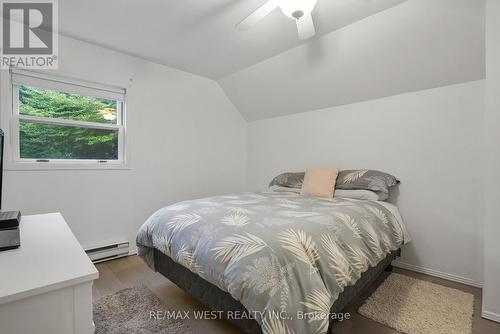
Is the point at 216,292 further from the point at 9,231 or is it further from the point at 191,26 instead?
the point at 191,26

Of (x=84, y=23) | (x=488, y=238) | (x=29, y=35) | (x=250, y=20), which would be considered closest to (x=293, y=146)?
(x=250, y=20)

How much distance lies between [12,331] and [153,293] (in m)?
1.35

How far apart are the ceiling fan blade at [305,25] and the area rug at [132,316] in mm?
2225

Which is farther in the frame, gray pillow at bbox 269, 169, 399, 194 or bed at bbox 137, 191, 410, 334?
gray pillow at bbox 269, 169, 399, 194

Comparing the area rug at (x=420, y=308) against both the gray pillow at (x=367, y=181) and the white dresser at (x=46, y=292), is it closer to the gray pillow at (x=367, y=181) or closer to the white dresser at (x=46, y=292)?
the gray pillow at (x=367, y=181)

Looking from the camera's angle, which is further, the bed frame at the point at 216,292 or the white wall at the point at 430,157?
the white wall at the point at 430,157

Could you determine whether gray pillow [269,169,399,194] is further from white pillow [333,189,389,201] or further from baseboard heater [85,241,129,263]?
baseboard heater [85,241,129,263]

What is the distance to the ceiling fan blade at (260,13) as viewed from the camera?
4.99 feet

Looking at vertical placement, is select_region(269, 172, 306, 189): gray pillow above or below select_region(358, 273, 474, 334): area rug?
above

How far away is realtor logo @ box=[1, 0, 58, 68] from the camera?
193 cm

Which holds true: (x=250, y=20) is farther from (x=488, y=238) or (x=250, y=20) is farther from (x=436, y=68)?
(x=488, y=238)

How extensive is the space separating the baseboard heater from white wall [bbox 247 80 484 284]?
2.66m

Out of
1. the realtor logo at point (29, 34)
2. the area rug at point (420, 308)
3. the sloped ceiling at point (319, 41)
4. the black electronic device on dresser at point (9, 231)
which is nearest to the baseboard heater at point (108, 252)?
the black electronic device on dresser at point (9, 231)

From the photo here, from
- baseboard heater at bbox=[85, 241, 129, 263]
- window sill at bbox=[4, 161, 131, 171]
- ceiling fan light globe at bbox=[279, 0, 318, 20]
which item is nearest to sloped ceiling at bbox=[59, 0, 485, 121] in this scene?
ceiling fan light globe at bbox=[279, 0, 318, 20]
